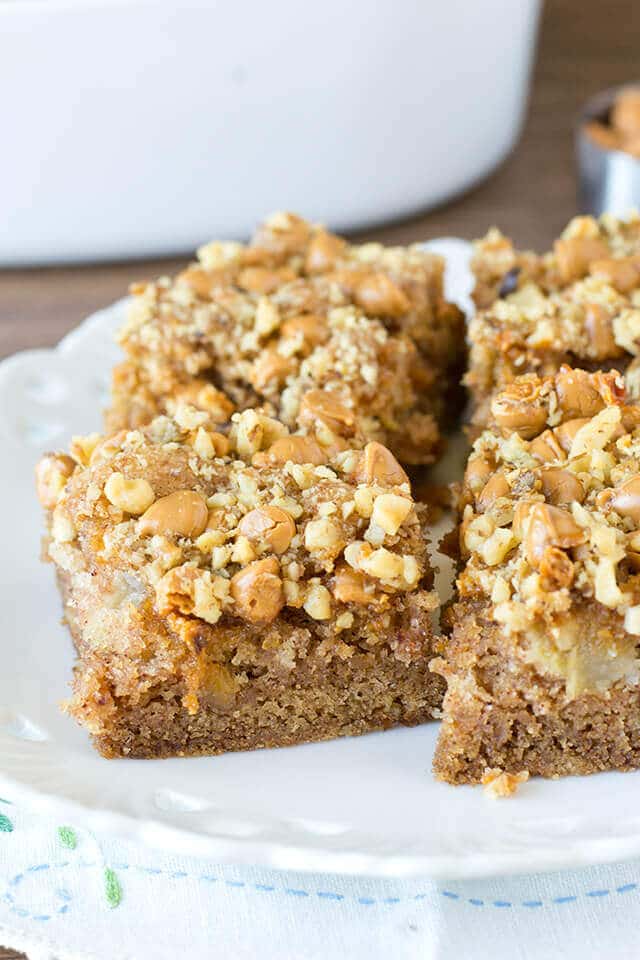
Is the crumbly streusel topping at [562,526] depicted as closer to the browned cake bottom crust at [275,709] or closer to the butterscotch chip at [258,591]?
the browned cake bottom crust at [275,709]

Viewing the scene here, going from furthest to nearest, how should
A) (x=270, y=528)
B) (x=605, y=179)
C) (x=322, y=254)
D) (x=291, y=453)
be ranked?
(x=605, y=179) < (x=322, y=254) < (x=291, y=453) < (x=270, y=528)

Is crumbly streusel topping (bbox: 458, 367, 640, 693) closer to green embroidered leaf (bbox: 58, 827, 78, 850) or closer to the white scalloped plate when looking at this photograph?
the white scalloped plate

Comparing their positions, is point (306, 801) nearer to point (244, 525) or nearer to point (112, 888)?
point (112, 888)

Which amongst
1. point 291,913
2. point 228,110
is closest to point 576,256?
point 228,110

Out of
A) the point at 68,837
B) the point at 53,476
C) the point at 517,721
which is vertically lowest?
the point at 68,837

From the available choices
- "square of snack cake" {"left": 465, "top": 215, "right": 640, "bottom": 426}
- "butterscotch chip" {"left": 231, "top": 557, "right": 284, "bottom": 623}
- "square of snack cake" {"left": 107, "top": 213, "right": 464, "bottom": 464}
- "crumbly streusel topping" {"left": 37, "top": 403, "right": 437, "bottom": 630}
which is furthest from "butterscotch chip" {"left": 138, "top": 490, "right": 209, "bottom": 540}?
"square of snack cake" {"left": 465, "top": 215, "right": 640, "bottom": 426}

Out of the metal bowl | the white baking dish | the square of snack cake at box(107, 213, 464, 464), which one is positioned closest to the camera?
the square of snack cake at box(107, 213, 464, 464)
